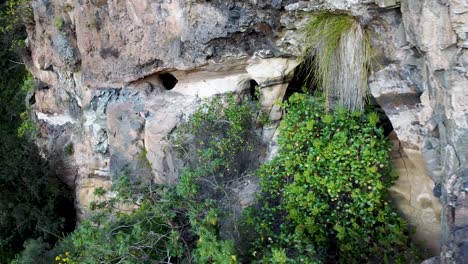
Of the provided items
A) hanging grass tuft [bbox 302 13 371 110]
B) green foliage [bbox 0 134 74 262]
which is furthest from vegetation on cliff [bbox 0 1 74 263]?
hanging grass tuft [bbox 302 13 371 110]

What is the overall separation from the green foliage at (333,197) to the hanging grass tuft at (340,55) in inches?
6.4

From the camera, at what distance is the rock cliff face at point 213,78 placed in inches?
126

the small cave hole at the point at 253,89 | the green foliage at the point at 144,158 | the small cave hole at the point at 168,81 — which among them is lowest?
the green foliage at the point at 144,158

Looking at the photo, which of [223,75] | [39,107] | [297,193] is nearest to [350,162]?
[297,193]

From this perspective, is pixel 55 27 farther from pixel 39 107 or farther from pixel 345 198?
pixel 345 198

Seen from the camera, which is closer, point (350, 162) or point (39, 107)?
point (350, 162)

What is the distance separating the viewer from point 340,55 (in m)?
4.23

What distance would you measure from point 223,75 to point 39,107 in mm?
3905

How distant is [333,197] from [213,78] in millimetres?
A: 1822

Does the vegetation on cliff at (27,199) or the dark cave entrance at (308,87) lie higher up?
the dark cave entrance at (308,87)

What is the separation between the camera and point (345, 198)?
4.19 metres

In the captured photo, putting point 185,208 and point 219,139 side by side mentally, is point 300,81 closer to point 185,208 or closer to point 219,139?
point 219,139

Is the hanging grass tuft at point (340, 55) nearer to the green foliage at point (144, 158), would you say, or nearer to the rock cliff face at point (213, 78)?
the rock cliff face at point (213, 78)

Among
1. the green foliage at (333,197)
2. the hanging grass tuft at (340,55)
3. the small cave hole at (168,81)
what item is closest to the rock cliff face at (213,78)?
the small cave hole at (168,81)
